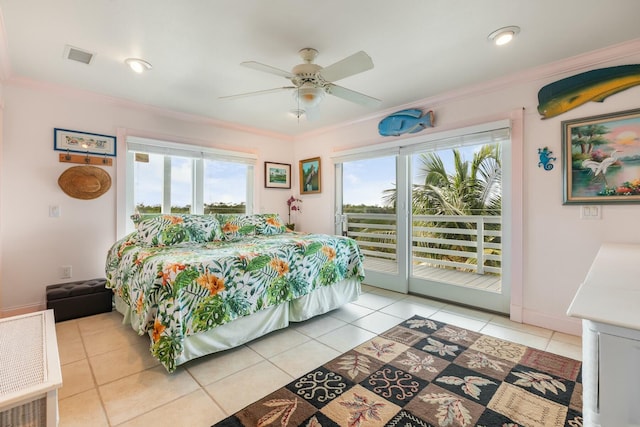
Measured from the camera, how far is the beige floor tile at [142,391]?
5.27 feet

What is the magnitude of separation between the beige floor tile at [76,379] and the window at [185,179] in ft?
6.23

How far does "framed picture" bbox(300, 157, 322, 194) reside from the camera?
15.5ft

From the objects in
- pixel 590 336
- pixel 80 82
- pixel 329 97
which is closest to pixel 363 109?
pixel 329 97

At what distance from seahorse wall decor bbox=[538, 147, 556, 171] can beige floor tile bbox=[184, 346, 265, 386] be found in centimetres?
295

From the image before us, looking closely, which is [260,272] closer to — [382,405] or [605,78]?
[382,405]

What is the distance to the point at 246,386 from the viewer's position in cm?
Result: 185

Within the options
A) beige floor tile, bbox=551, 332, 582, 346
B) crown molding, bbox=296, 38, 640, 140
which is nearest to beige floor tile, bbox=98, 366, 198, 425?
beige floor tile, bbox=551, 332, 582, 346

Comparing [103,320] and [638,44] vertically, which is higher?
[638,44]

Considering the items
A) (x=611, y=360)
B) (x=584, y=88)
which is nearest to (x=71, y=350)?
(x=611, y=360)

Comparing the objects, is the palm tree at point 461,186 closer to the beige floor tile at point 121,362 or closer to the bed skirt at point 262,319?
the bed skirt at point 262,319

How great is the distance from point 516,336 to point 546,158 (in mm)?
1610

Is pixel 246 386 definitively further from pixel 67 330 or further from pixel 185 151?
pixel 185 151

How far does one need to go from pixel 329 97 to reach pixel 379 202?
5.11 ft

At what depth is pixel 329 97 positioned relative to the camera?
3.34 meters
